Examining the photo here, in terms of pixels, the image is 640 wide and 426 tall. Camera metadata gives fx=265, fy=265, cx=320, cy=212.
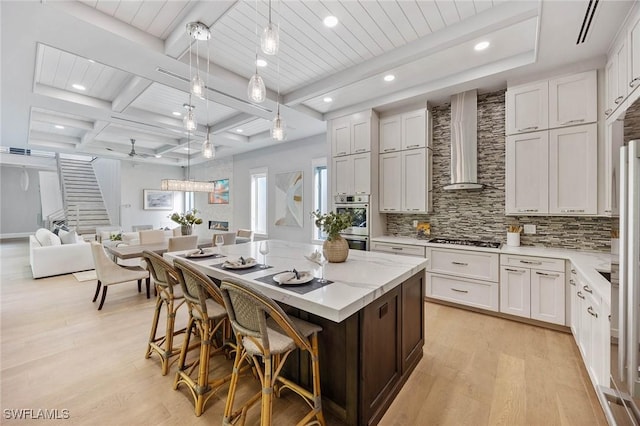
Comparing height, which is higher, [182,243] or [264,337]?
[182,243]

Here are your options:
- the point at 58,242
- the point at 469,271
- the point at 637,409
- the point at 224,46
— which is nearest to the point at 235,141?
the point at 224,46

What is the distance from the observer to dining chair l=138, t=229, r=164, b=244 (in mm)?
4551

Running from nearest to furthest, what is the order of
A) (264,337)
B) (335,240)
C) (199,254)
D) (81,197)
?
A: (264,337) < (335,240) < (199,254) < (81,197)

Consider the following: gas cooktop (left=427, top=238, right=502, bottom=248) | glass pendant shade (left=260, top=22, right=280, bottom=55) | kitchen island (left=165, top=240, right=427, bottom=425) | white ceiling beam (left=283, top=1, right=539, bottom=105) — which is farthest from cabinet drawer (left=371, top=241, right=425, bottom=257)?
glass pendant shade (left=260, top=22, right=280, bottom=55)

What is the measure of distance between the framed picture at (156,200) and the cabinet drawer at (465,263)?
364 inches

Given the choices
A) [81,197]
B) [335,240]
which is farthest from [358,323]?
[81,197]

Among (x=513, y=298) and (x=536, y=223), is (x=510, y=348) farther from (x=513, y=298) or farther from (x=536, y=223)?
(x=536, y=223)

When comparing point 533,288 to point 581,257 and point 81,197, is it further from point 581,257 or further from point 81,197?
point 81,197

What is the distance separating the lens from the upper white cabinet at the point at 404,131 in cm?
382

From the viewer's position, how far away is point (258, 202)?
7.01 m

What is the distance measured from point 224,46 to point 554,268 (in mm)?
4151

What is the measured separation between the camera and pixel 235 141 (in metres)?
6.18

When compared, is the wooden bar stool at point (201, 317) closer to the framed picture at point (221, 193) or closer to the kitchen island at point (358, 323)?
the kitchen island at point (358, 323)

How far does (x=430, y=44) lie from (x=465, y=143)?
1465mm
